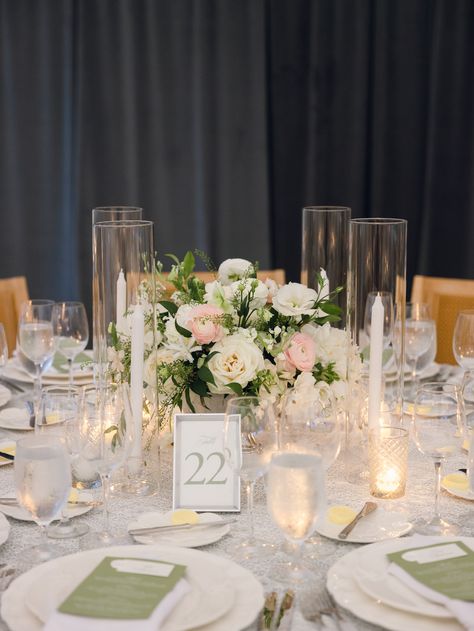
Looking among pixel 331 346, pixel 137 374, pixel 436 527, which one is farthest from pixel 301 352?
pixel 436 527

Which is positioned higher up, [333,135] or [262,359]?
[333,135]

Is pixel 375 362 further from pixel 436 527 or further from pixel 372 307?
pixel 436 527

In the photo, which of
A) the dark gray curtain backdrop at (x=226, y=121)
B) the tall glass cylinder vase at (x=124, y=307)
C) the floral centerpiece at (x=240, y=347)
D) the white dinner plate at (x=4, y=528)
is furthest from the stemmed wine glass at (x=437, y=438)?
the dark gray curtain backdrop at (x=226, y=121)

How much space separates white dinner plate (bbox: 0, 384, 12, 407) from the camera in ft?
7.42

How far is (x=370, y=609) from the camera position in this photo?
1235 mm

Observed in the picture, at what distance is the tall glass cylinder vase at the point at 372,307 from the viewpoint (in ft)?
5.85

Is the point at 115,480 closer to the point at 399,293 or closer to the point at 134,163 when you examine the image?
the point at 399,293

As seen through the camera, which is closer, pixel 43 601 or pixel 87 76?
pixel 43 601

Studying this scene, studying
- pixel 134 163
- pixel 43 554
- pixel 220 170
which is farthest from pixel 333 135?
pixel 43 554

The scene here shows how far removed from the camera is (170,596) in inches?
47.5

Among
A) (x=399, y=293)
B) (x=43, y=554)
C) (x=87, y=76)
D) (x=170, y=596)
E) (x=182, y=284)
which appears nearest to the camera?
(x=170, y=596)

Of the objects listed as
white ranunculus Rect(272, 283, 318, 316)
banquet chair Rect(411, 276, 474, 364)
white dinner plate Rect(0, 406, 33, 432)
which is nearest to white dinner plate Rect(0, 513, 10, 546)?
white dinner plate Rect(0, 406, 33, 432)

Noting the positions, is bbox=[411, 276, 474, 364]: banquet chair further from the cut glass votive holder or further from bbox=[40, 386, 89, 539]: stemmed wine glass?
bbox=[40, 386, 89, 539]: stemmed wine glass

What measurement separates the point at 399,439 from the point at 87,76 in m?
3.15
